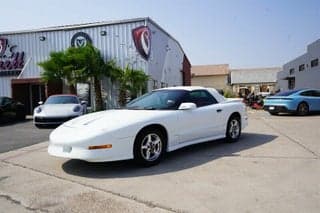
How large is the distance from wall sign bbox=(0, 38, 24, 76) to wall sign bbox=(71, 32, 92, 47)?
3.96 m

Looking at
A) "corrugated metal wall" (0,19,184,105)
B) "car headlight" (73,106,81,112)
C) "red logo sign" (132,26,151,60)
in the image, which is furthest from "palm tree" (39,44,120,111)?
"car headlight" (73,106,81,112)

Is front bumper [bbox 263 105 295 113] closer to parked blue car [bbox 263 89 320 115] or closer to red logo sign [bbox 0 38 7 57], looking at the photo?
parked blue car [bbox 263 89 320 115]

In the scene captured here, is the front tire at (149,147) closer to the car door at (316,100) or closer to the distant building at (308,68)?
the car door at (316,100)

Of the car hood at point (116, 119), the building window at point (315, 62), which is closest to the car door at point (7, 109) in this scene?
the car hood at point (116, 119)

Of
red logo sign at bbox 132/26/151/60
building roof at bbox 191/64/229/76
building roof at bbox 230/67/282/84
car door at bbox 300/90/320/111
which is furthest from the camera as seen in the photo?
building roof at bbox 191/64/229/76

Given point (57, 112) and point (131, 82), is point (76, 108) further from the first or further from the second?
point (131, 82)

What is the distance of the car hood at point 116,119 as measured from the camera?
618 centimetres

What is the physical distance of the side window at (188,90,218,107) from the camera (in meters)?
7.83

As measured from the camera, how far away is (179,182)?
544 centimetres

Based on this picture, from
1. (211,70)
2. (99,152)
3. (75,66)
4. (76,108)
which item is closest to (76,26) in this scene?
(75,66)

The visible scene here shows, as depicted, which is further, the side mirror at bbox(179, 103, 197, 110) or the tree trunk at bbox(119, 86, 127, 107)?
the tree trunk at bbox(119, 86, 127, 107)

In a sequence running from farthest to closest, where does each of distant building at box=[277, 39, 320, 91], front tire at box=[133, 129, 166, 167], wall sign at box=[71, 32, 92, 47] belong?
distant building at box=[277, 39, 320, 91], wall sign at box=[71, 32, 92, 47], front tire at box=[133, 129, 166, 167]

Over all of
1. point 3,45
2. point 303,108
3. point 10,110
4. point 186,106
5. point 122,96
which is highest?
point 3,45

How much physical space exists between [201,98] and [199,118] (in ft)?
2.13
